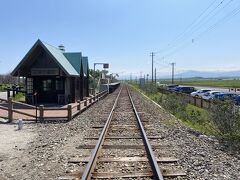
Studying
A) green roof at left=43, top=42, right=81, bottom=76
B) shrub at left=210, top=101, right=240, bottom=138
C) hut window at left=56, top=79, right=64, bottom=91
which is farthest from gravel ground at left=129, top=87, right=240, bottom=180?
hut window at left=56, top=79, right=64, bottom=91

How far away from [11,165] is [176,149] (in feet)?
15.3

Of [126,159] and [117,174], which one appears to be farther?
[126,159]

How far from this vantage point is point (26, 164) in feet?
27.3

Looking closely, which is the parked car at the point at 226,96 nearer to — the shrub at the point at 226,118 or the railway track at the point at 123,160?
the shrub at the point at 226,118

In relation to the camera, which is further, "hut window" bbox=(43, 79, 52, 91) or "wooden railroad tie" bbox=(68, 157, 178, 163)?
"hut window" bbox=(43, 79, 52, 91)

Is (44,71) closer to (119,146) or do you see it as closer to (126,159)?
(119,146)

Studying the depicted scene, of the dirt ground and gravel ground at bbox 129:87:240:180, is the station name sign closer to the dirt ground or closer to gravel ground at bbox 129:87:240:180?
the dirt ground

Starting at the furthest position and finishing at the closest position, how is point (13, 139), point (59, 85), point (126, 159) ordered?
point (59, 85)
point (13, 139)
point (126, 159)

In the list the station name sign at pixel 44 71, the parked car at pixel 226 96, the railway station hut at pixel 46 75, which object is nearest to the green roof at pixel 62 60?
the railway station hut at pixel 46 75

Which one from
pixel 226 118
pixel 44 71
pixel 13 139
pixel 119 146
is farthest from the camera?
pixel 44 71

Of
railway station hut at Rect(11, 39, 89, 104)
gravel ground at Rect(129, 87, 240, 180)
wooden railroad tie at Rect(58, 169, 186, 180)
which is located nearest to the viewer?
wooden railroad tie at Rect(58, 169, 186, 180)

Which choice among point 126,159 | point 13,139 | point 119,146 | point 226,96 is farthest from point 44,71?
point 126,159

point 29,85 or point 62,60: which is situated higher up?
point 62,60

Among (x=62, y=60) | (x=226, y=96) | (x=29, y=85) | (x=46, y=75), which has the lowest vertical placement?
(x=29, y=85)
